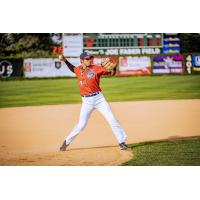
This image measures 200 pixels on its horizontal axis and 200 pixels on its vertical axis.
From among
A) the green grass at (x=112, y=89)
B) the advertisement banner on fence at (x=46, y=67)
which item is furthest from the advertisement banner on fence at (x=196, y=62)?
the advertisement banner on fence at (x=46, y=67)

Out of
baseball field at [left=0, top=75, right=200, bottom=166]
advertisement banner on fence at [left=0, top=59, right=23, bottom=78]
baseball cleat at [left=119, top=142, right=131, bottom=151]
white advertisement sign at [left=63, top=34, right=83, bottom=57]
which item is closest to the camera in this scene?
baseball field at [left=0, top=75, right=200, bottom=166]

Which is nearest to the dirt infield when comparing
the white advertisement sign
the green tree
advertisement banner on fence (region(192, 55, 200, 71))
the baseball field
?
the baseball field

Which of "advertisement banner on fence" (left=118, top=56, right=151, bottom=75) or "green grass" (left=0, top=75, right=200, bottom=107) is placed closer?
"green grass" (left=0, top=75, right=200, bottom=107)

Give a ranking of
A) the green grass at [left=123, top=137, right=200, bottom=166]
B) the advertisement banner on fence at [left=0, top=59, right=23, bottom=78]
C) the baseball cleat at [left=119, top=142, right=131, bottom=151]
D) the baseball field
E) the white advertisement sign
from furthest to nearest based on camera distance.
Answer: the advertisement banner on fence at [left=0, top=59, right=23, bottom=78] → the white advertisement sign → the baseball cleat at [left=119, top=142, right=131, bottom=151] → the baseball field → the green grass at [left=123, top=137, right=200, bottom=166]

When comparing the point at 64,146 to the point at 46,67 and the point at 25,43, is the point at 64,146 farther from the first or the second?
the point at 25,43

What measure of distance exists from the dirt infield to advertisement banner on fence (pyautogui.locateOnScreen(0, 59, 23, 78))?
611 millimetres

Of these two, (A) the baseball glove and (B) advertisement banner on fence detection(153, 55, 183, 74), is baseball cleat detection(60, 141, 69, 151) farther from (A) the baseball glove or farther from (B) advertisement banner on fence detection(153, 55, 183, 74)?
(B) advertisement banner on fence detection(153, 55, 183, 74)

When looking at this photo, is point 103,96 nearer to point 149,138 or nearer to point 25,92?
point 149,138

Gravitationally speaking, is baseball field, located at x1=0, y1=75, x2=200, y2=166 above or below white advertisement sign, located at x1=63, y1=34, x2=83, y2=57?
below

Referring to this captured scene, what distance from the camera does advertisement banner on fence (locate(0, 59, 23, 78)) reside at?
777cm

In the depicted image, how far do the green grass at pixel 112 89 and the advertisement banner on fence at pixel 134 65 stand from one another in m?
0.13

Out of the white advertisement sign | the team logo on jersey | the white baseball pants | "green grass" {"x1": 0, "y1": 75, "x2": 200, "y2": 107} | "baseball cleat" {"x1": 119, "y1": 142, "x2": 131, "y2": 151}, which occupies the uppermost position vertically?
the white advertisement sign
